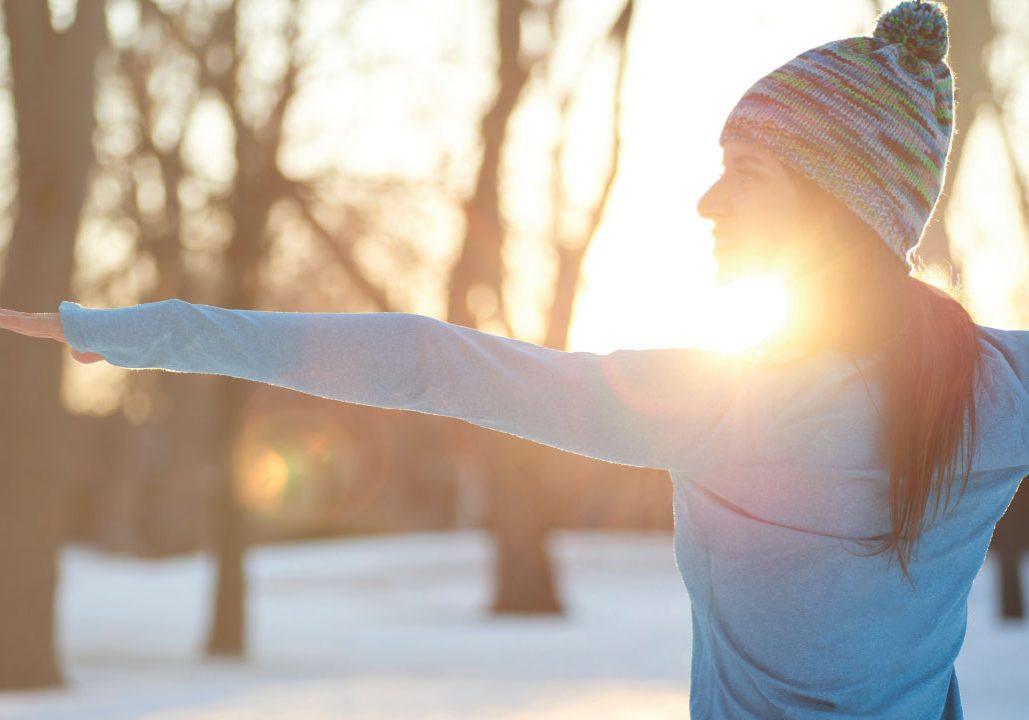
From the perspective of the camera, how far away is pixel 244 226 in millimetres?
11633

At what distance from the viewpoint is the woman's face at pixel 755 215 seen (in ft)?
4.67

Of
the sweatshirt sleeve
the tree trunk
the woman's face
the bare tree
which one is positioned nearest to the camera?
the sweatshirt sleeve

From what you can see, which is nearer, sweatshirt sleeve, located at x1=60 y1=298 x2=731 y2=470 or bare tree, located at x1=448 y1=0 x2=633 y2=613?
sweatshirt sleeve, located at x1=60 y1=298 x2=731 y2=470

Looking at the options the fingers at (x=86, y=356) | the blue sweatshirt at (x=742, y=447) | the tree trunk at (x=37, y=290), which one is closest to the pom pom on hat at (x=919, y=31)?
the blue sweatshirt at (x=742, y=447)

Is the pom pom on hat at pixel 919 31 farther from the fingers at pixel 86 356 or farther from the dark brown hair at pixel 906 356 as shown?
the fingers at pixel 86 356

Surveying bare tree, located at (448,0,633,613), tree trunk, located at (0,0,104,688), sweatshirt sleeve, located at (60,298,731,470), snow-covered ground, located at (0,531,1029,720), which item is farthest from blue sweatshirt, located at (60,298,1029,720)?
bare tree, located at (448,0,633,613)

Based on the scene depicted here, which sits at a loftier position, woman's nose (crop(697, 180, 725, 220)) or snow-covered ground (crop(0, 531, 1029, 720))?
woman's nose (crop(697, 180, 725, 220))

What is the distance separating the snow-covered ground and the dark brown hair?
7103 mm

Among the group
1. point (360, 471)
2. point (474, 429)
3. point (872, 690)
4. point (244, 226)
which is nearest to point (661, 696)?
point (244, 226)

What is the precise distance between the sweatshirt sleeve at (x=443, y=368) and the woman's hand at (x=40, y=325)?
1 cm

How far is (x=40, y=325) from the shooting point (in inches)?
46.8

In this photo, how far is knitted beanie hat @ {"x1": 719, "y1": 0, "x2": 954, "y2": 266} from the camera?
1.44m

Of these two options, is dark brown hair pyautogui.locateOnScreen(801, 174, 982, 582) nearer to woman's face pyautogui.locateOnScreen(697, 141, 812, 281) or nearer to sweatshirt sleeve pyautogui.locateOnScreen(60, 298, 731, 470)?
woman's face pyautogui.locateOnScreen(697, 141, 812, 281)

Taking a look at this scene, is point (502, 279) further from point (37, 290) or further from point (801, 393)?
point (801, 393)
